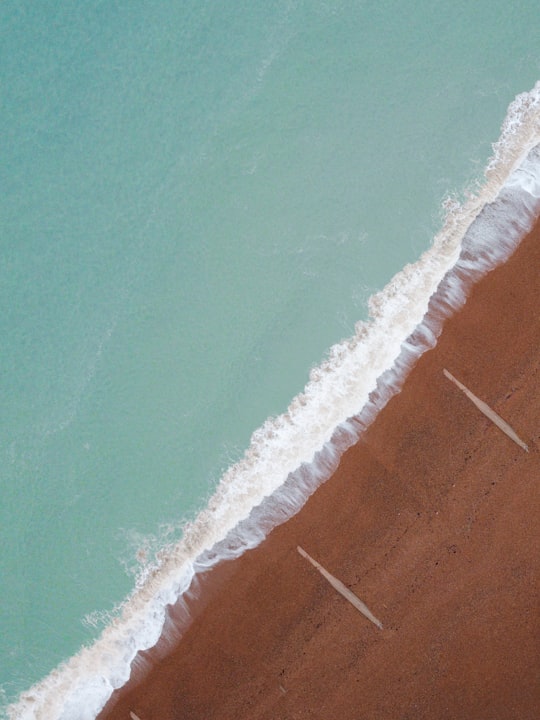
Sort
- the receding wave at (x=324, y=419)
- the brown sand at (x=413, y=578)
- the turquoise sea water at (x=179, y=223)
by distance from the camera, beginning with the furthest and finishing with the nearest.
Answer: the turquoise sea water at (x=179, y=223)
the receding wave at (x=324, y=419)
the brown sand at (x=413, y=578)

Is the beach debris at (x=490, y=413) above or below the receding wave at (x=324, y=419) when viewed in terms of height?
below

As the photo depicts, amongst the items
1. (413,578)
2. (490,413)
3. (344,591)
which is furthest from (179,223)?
(413,578)

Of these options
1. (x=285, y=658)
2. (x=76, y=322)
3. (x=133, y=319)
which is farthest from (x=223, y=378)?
(x=285, y=658)

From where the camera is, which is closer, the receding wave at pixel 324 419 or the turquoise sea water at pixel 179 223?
the receding wave at pixel 324 419

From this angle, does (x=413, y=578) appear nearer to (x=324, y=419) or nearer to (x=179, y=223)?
(x=324, y=419)

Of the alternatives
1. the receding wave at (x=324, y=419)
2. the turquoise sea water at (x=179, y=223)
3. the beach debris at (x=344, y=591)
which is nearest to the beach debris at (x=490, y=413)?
the receding wave at (x=324, y=419)

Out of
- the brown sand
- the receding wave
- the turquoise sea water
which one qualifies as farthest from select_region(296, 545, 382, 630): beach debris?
the turquoise sea water

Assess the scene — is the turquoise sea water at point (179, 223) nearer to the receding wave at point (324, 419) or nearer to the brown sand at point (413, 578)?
the receding wave at point (324, 419)
